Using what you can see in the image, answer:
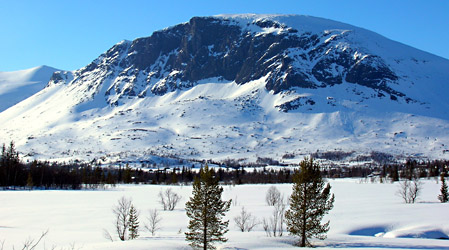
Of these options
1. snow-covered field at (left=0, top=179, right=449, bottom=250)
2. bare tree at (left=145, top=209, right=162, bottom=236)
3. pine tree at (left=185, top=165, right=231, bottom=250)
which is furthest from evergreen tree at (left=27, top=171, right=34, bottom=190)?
pine tree at (left=185, top=165, right=231, bottom=250)

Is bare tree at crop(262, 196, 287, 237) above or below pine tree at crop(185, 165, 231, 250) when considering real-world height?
below

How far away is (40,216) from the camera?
6369 cm

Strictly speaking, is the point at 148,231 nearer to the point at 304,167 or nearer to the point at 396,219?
the point at 304,167

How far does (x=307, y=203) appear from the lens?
38531 millimetres

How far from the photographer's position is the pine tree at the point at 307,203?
37906mm

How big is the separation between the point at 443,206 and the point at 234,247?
53.2 metres

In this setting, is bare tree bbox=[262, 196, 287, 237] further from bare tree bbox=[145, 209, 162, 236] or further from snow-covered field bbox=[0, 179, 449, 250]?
bare tree bbox=[145, 209, 162, 236]

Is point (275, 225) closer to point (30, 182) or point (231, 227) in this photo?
point (231, 227)

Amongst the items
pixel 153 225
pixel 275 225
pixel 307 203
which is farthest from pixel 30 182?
pixel 307 203

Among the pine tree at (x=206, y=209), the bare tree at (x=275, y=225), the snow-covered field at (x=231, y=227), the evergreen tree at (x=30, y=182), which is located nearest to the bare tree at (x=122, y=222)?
the snow-covered field at (x=231, y=227)

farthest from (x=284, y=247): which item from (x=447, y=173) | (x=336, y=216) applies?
(x=447, y=173)

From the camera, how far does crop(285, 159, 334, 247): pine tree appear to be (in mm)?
37906

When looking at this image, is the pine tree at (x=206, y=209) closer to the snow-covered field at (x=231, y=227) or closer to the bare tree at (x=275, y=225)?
the snow-covered field at (x=231, y=227)

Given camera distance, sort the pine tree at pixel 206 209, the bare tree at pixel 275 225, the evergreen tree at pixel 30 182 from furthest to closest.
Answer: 1. the evergreen tree at pixel 30 182
2. the bare tree at pixel 275 225
3. the pine tree at pixel 206 209
